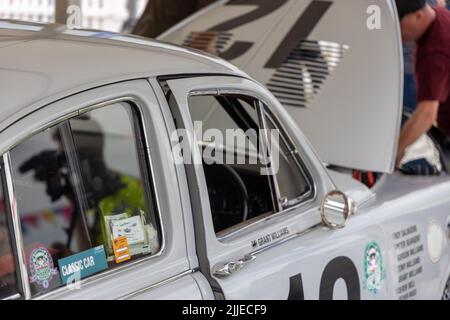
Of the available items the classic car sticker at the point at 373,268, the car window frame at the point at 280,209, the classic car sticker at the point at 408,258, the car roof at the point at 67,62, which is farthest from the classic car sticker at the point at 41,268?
the classic car sticker at the point at 408,258

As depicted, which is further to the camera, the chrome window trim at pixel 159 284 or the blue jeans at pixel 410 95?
the blue jeans at pixel 410 95

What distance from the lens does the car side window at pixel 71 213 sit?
184 centimetres

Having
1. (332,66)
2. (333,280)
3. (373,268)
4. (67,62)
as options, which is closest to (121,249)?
(67,62)

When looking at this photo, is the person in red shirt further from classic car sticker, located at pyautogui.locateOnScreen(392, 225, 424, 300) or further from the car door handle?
the car door handle

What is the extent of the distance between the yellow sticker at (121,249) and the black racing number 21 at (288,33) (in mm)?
1842

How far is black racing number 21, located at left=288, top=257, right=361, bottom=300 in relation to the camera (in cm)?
234

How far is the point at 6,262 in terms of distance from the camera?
5.78 ft

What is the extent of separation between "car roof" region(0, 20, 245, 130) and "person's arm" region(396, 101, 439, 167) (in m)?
1.70

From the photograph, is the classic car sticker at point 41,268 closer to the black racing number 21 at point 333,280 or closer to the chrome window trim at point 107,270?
the chrome window trim at point 107,270

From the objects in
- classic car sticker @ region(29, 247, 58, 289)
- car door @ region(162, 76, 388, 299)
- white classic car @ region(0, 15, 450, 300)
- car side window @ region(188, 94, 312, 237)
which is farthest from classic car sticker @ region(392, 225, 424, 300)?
classic car sticker @ region(29, 247, 58, 289)

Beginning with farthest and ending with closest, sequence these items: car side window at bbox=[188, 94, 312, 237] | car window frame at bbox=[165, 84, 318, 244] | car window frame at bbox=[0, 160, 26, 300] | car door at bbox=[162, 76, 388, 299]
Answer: car side window at bbox=[188, 94, 312, 237] → car window frame at bbox=[165, 84, 318, 244] → car door at bbox=[162, 76, 388, 299] → car window frame at bbox=[0, 160, 26, 300]

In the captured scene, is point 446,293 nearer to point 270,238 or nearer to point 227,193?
point 227,193

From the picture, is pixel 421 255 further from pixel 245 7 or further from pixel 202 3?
pixel 202 3

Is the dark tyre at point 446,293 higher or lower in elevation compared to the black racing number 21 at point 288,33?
lower
